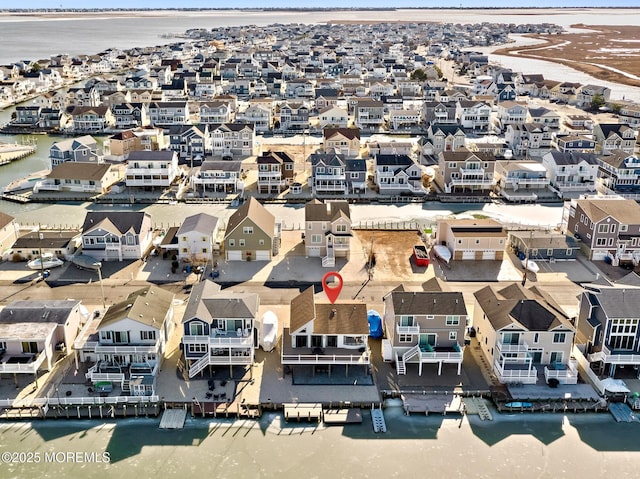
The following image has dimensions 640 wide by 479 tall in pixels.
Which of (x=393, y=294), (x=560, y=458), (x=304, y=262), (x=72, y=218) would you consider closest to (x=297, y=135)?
(x=72, y=218)

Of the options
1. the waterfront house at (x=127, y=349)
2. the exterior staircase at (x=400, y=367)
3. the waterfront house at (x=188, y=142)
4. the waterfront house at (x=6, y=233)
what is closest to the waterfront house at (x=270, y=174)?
the waterfront house at (x=188, y=142)

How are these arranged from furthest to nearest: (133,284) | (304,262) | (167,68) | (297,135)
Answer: (167,68), (297,135), (304,262), (133,284)

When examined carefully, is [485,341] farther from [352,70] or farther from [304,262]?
[352,70]

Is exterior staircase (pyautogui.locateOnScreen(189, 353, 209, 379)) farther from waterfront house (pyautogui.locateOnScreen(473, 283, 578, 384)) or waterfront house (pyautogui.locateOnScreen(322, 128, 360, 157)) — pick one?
waterfront house (pyautogui.locateOnScreen(322, 128, 360, 157))

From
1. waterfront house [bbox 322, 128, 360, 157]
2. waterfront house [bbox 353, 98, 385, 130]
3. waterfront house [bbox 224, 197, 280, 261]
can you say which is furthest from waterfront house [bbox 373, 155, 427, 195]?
waterfront house [bbox 353, 98, 385, 130]

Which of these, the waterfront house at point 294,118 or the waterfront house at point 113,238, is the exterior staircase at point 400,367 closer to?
the waterfront house at point 113,238

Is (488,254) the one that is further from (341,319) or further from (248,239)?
(248,239)

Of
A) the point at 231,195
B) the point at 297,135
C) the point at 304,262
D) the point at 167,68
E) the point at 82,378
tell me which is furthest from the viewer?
the point at 167,68

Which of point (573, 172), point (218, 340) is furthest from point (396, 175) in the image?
point (218, 340)
